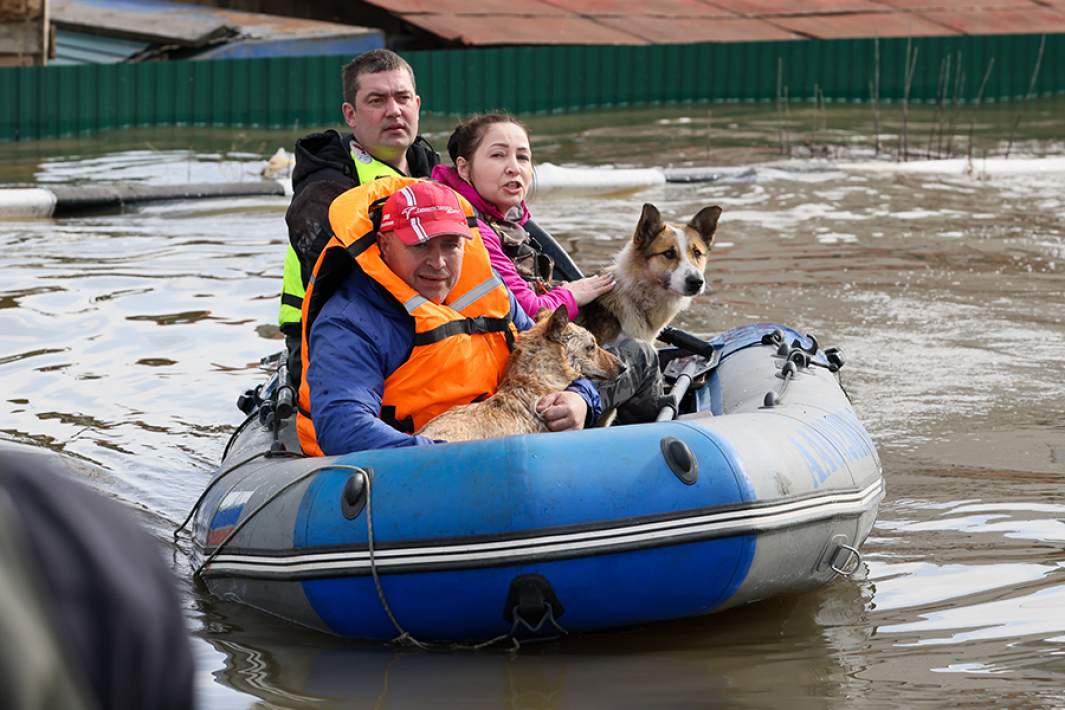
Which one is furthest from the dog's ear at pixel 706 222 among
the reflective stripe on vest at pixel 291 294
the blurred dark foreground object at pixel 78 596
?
the blurred dark foreground object at pixel 78 596

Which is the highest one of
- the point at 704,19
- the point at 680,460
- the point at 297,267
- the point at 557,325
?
the point at 704,19

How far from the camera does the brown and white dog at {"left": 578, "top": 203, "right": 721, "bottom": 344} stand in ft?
19.8

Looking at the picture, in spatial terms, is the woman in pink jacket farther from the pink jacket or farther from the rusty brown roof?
the rusty brown roof

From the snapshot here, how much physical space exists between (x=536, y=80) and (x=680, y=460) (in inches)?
619

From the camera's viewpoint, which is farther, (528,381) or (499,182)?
(499,182)

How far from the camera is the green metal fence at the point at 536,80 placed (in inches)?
644

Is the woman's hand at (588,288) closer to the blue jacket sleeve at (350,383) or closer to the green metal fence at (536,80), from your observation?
the blue jacket sleeve at (350,383)

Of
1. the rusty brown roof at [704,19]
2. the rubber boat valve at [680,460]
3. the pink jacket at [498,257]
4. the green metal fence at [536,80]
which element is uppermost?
the rusty brown roof at [704,19]

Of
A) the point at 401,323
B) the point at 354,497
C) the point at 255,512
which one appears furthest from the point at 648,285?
the point at 354,497

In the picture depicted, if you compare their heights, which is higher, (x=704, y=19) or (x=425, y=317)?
(x=704, y=19)

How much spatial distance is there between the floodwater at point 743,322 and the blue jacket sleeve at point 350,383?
0.59 meters

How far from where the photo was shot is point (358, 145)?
16.9 ft

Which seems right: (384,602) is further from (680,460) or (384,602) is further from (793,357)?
(793,357)

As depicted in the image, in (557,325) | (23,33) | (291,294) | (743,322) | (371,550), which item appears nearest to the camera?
(371,550)
